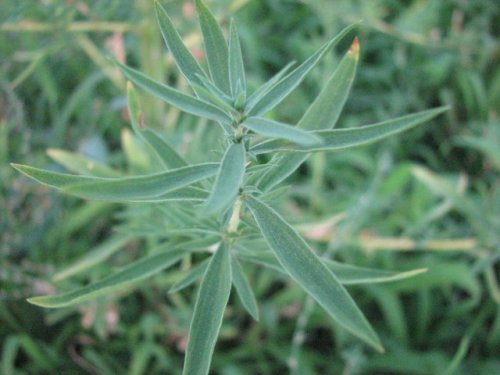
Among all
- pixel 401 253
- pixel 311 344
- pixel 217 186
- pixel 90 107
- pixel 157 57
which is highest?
pixel 157 57

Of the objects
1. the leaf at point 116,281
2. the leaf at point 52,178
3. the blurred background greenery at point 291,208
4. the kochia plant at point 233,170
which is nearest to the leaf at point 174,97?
the kochia plant at point 233,170

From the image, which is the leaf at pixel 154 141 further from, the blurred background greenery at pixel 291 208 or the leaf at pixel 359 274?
the blurred background greenery at pixel 291 208

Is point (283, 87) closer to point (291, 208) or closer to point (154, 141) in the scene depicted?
point (154, 141)

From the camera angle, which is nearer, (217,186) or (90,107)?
(217,186)

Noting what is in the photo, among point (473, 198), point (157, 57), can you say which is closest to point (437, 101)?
point (473, 198)

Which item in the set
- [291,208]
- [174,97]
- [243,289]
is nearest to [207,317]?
[243,289]

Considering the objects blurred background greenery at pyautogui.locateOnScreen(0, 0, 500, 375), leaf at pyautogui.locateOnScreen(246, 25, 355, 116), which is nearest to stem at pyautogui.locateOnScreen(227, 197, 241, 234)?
leaf at pyautogui.locateOnScreen(246, 25, 355, 116)

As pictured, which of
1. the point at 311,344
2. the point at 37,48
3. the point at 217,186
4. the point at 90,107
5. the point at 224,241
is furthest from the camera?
the point at 90,107

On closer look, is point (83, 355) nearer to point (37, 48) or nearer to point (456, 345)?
point (37, 48)
